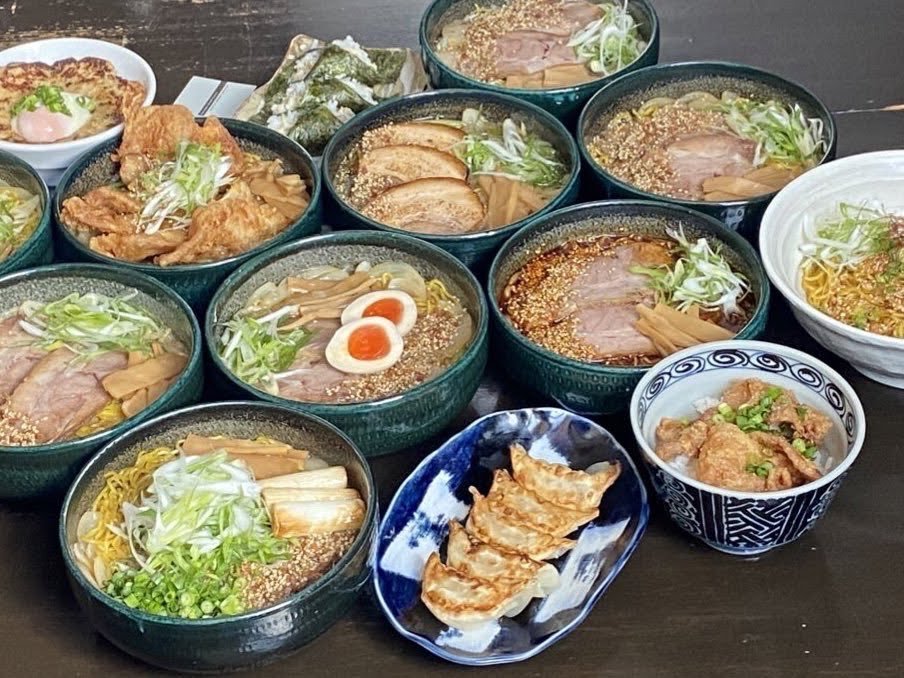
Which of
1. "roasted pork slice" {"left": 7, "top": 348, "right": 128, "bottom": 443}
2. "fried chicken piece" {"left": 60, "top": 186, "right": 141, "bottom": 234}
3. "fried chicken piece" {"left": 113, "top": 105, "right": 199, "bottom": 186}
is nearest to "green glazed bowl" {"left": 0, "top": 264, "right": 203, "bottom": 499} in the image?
"roasted pork slice" {"left": 7, "top": 348, "right": 128, "bottom": 443}

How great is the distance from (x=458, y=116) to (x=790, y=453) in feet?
4.71

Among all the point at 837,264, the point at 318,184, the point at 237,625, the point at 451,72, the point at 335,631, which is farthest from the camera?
the point at 451,72

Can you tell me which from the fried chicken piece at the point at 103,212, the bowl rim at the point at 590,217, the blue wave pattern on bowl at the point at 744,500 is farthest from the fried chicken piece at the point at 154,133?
the blue wave pattern on bowl at the point at 744,500

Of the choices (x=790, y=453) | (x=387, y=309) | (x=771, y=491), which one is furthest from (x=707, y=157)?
(x=771, y=491)

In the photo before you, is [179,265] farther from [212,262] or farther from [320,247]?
[320,247]

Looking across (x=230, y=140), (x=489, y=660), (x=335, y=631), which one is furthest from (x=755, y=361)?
(x=230, y=140)

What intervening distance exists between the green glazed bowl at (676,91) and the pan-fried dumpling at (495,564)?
102 cm

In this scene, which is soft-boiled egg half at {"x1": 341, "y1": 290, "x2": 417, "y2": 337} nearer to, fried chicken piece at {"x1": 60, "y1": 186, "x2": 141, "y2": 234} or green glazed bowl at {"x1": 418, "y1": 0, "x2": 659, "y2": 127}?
fried chicken piece at {"x1": 60, "y1": 186, "x2": 141, "y2": 234}

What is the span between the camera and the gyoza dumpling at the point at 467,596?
211 centimetres

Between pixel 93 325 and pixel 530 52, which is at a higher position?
pixel 530 52

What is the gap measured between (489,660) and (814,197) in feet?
4.48

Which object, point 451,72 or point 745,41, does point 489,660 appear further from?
point 745,41

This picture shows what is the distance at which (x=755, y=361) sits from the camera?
2408 millimetres

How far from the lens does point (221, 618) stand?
1999mm
